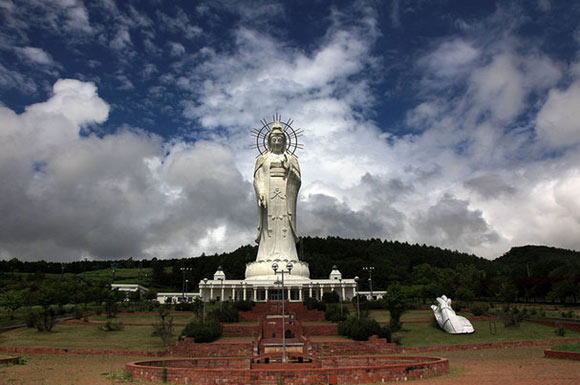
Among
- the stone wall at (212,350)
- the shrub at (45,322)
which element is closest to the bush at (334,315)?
the stone wall at (212,350)

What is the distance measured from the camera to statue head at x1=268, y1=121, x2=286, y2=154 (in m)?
44.5

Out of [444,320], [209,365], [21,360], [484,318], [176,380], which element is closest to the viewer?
[176,380]

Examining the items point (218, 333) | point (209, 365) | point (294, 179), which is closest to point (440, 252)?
point (294, 179)

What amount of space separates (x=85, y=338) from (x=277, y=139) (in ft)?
81.7

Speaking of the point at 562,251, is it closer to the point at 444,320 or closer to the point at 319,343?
the point at 444,320

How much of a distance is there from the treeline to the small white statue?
12.2m

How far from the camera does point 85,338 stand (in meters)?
24.4

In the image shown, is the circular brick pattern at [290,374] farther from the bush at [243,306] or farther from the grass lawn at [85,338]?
the bush at [243,306]

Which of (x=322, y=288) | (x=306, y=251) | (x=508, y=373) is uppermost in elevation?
(x=306, y=251)

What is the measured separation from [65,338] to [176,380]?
14114 millimetres

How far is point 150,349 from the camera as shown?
2161 cm

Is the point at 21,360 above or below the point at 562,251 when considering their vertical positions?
below

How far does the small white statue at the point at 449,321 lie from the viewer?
81.8ft

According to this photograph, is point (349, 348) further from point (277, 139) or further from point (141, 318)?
point (277, 139)
